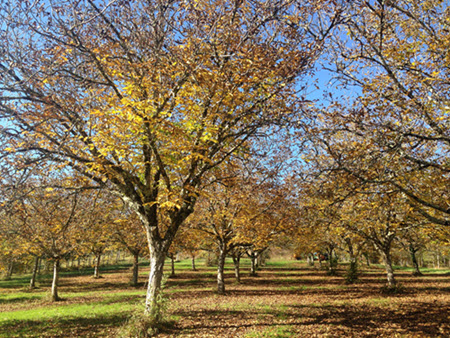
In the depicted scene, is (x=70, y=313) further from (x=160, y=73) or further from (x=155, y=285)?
(x=160, y=73)

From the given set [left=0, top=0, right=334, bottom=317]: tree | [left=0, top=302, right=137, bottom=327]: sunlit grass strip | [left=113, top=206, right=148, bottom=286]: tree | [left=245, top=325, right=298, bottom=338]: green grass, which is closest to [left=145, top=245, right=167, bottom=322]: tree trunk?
[left=0, top=0, right=334, bottom=317]: tree

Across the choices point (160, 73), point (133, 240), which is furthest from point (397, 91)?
point (133, 240)

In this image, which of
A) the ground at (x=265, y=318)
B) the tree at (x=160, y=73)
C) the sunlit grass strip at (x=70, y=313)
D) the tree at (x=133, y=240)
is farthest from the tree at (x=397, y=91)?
the tree at (x=133, y=240)

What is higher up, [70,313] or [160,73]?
[160,73]

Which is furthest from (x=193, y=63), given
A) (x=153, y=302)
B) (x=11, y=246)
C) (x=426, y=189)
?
(x=11, y=246)

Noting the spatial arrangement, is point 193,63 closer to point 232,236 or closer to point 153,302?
point 153,302

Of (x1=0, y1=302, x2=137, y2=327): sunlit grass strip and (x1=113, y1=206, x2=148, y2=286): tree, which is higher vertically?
(x1=113, y1=206, x2=148, y2=286): tree

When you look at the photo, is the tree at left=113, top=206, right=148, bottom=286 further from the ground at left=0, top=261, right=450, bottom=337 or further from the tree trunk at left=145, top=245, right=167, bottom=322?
the tree trunk at left=145, top=245, right=167, bottom=322

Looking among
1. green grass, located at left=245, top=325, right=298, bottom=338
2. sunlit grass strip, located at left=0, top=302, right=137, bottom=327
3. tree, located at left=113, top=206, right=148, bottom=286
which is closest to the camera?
green grass, located at left=245, top=325, right=298, bottom=338

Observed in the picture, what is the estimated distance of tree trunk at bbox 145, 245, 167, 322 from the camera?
803cm

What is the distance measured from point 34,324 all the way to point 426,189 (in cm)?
1481

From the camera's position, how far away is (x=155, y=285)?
26.7ft

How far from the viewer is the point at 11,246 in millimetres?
23875

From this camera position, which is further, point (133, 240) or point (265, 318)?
point (133, 240)
